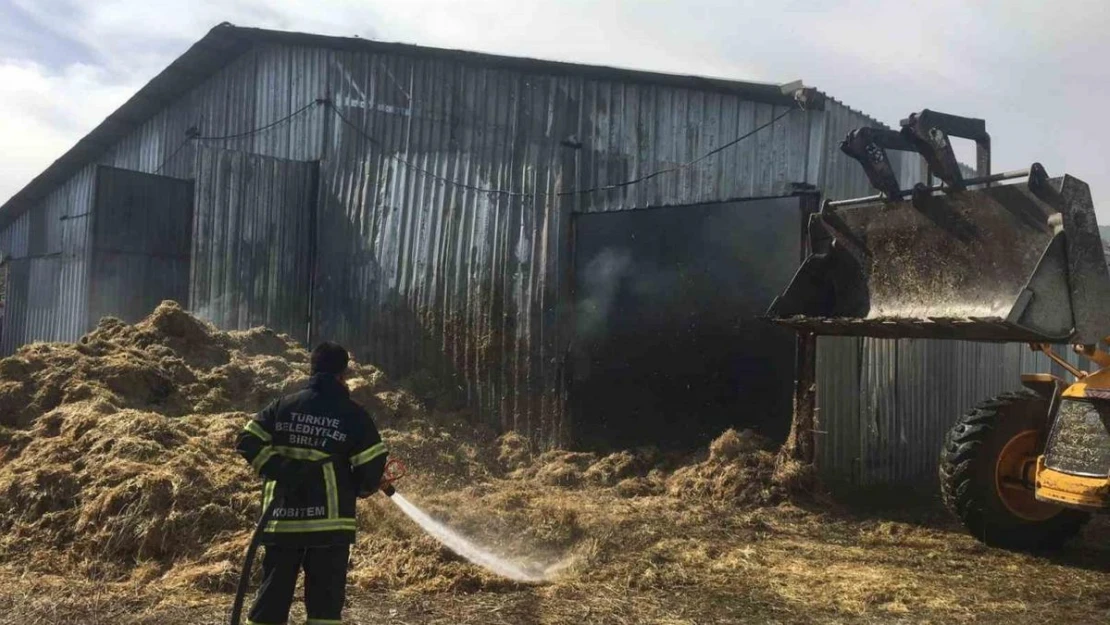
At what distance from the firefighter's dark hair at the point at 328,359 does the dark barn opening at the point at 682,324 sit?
5749 mm

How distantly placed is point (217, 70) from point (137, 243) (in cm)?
374

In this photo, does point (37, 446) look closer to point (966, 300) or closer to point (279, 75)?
point (966, 300)

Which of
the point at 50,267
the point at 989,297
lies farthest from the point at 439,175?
the point at 50,267

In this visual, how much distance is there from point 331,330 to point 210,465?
6.30 m

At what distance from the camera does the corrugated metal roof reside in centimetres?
1044

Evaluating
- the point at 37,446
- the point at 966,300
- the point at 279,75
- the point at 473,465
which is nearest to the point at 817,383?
the point at 966,300

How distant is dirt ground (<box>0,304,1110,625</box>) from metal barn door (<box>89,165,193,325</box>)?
18.8 ft

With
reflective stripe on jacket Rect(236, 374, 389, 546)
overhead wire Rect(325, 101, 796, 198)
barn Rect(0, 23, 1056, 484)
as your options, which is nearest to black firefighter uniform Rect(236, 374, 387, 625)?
reflective stripe on jacket Rect(236, 374, 389, 546)

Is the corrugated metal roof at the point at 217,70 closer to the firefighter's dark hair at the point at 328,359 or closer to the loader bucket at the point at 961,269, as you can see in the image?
the loader bucket at the point at 961,269

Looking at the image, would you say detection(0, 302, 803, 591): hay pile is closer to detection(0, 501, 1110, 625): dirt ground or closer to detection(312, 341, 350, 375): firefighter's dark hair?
detection(0, 501, 1110, 625): dirt ground

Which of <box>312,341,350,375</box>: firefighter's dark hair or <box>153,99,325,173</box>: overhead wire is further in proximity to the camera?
<box>153,99,325,173</box>: overhead wire

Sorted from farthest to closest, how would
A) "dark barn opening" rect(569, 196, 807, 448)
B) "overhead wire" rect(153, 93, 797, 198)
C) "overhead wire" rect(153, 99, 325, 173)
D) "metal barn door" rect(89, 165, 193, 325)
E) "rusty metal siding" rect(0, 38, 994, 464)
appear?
1. "metal barn door" rect(89, 165, 193, 325)
2. "overhead wire" rect(153, 99, 325, 173)
3. "overhead wire" rect(153, 93, 797, 198)
4. "rusty metal siding" rect(0, 38, 994, 464)
5. "dark barn opening" rect(569, 196, 807, 448)

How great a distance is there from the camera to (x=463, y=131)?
1256 centimetres

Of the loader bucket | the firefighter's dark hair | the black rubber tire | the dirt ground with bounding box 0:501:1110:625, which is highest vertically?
the loader bucket
